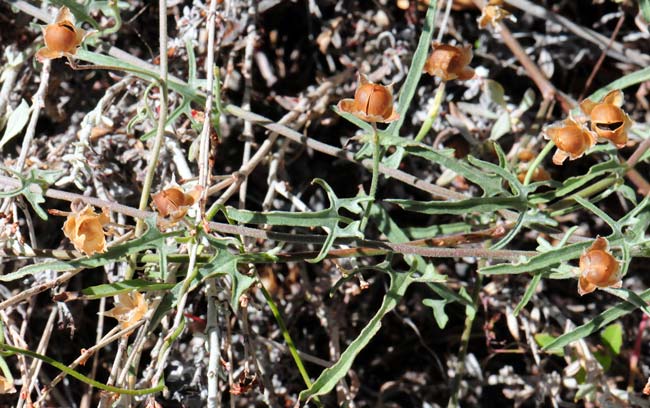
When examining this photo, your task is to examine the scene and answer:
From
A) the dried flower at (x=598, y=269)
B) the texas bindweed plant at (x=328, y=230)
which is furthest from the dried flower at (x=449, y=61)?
the dried flower at (x=598, y=269)

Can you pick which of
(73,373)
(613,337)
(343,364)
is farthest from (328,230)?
(613,337)

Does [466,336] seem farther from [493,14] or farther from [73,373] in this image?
[73,373]

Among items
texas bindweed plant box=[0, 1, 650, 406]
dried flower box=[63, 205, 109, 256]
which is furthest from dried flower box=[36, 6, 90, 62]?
dried flower box=[63, 205, 109, 256]

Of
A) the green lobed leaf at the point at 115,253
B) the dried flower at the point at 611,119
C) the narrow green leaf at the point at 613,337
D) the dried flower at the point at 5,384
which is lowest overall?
the narrow green leaf at the point at 613,337

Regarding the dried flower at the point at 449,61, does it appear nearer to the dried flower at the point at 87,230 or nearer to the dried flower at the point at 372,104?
the dried flower at the point at 372,104

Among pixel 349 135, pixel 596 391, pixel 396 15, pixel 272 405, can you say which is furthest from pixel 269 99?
pixel 596 391
